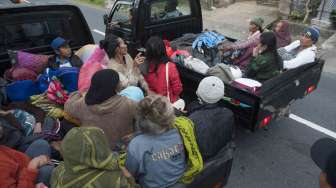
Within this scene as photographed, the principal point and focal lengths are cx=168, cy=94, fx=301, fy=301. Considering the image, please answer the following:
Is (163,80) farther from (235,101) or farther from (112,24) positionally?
(112,24)

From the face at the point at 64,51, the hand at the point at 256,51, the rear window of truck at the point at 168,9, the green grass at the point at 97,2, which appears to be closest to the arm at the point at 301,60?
the hand at the point at 256,51

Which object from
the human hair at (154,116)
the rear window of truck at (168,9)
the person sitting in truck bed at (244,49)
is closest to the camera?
the human hair at (154,116)

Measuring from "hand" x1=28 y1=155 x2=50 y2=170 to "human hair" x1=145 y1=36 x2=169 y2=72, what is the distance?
72.1 inches

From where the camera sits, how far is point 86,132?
6.23ft

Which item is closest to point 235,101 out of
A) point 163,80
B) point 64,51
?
point 163,80

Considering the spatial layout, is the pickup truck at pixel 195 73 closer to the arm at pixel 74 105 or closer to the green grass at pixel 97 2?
the arm at pixel 74 105

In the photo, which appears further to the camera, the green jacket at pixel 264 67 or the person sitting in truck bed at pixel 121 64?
the green jacket at pixel 264 67

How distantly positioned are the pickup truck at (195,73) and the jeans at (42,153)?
212 centimetres

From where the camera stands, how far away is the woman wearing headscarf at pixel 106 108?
264cm

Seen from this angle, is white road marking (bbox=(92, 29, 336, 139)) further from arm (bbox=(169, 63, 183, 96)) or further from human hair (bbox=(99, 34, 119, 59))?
human hair (bbox=(99, 34, 119, 59))

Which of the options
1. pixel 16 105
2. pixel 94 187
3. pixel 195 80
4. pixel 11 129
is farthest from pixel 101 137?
pixel 195 80

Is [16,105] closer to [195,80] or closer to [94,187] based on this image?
[94,187]

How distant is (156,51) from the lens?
373cm

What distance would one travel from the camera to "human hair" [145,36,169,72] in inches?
147
